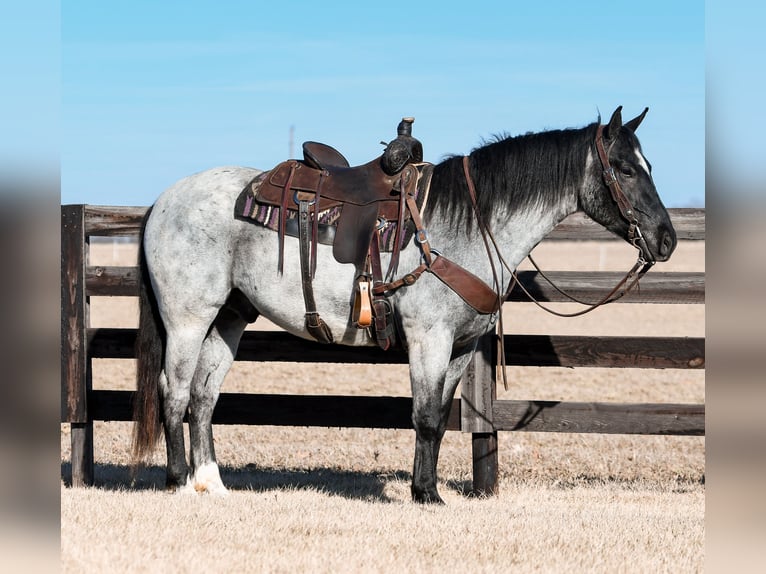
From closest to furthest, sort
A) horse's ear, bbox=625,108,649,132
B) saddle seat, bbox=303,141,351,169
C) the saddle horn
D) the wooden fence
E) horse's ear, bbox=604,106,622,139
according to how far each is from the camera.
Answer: horse's ear, bbox=604,106,622,139
horse's ear, bbox=625,108,649,132
the saddle horn
saddle seat, bbox=303,141,351,169
the wooden fence

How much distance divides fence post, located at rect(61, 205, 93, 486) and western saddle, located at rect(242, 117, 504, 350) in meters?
1.70

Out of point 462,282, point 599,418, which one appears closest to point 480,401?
point 599,418

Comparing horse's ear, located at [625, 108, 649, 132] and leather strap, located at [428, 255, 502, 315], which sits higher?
horse's ear, located at [625, 108, 649, 132]

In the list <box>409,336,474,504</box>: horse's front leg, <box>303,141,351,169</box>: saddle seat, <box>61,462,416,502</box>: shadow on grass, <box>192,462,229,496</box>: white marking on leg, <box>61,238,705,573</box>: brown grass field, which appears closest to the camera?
<box>61,238,705,573</box>: brown grass field

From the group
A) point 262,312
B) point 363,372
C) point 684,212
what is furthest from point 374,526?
point 363,372

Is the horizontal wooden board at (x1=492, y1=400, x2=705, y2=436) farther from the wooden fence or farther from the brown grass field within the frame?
the brown grass field

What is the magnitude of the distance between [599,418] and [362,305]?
2293 millimetres

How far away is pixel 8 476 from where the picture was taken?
239 centimetres

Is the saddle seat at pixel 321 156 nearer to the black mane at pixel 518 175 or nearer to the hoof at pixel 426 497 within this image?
the black mane at pixel 518 175

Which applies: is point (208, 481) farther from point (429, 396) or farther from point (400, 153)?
point (400, 153)

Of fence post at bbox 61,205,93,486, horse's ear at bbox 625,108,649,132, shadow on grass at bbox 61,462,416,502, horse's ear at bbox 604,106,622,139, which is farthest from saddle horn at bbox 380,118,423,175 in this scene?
fence post at bbox 61,205,93,486

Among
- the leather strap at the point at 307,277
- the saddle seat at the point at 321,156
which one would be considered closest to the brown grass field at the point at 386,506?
the leather strap at the point at 307,277

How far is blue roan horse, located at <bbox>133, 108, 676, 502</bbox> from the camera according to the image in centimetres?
542

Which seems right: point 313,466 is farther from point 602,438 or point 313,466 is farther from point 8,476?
point 8,476
